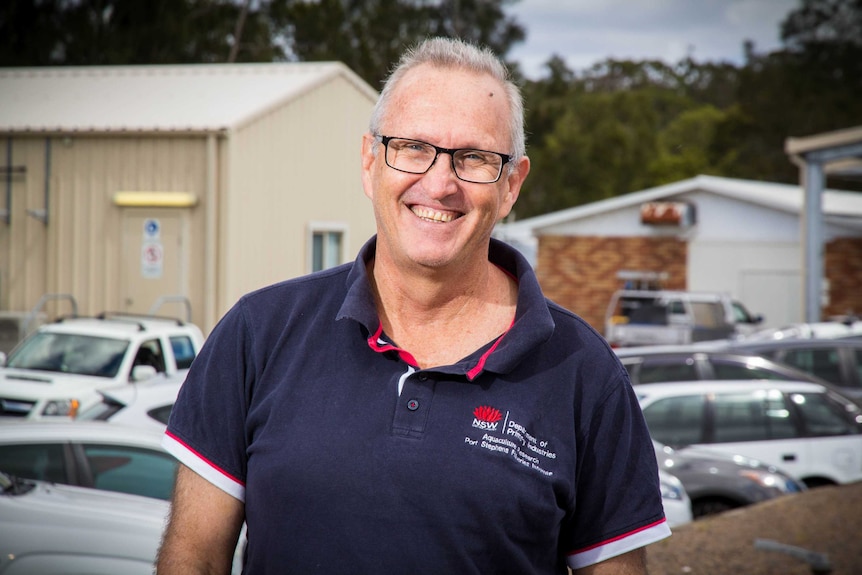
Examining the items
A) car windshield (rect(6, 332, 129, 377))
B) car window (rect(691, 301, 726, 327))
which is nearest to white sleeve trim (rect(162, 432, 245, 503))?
car windshield (rect(6, 332, 129, 377))

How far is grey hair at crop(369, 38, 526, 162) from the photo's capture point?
236 cm

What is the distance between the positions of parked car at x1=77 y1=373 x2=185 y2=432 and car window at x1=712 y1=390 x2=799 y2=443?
505cm

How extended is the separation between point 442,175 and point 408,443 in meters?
0.58

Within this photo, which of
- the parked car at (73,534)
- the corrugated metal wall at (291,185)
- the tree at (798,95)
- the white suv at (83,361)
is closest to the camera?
the parked car at (73,534)

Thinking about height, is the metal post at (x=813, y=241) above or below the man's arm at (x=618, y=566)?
above

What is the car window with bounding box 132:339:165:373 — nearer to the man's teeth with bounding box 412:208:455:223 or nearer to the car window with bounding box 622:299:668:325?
the man's teeth with bounding box 412:208:455:223

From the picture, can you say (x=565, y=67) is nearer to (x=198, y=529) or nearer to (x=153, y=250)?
(x=153, y=250)

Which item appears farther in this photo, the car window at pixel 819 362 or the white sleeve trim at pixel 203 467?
the car window at pixel 819 362

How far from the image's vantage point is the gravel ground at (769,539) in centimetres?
732

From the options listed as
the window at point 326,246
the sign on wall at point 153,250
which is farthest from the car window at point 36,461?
the window at point 326,246

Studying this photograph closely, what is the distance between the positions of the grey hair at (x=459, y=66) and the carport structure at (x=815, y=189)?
2060 cm

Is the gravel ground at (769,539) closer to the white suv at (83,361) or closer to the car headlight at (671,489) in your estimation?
the car headlight at (671,489)

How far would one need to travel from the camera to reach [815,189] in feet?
74.7

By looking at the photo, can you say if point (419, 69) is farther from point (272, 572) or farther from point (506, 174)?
point (272, 572)
